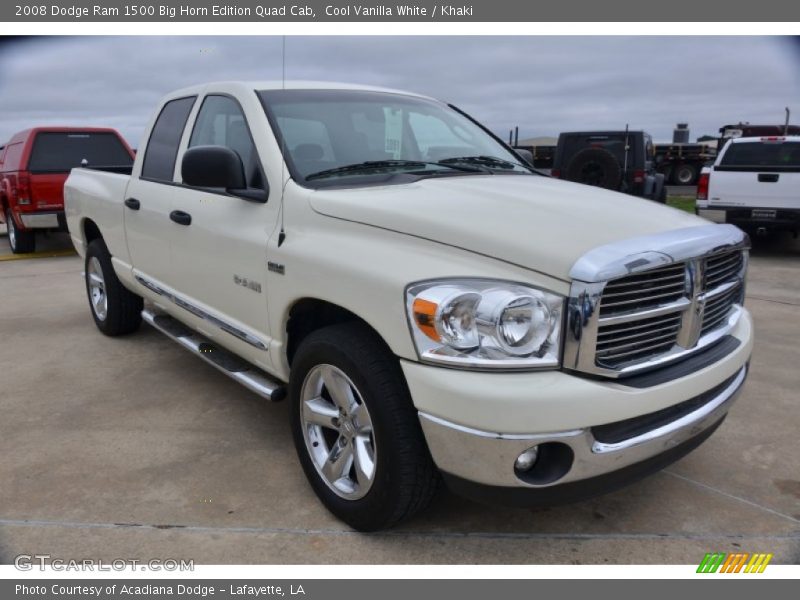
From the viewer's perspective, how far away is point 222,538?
8.69 feet

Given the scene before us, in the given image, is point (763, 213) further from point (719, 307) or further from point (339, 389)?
point (339, 389)

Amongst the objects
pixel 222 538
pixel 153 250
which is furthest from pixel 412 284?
pixel 153 250

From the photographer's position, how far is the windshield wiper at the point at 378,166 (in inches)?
120

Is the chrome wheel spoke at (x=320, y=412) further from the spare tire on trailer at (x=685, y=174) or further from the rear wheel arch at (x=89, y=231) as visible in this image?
the spare tire on trailer at (x=685, y=174)

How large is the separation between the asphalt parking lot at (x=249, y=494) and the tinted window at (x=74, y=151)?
6.22 meters

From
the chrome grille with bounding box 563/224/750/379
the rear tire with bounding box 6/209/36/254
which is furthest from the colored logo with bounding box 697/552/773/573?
the rear tire with bounding box 6/209/36/254

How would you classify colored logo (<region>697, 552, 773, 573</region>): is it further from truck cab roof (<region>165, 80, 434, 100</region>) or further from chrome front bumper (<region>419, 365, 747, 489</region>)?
truck cab roof (<region>165, 80, 434, 100</region>)

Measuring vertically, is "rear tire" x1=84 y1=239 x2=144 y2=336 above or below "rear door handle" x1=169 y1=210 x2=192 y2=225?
below

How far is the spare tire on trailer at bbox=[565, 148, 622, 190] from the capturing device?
36.2 ft

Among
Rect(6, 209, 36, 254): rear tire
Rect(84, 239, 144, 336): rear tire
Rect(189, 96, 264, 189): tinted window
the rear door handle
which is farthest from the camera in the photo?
Rect(6, 209, 36, 254): rear tire

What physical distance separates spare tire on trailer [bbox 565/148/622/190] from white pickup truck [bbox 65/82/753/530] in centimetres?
803

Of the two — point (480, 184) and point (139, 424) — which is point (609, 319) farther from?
point (139, 424)

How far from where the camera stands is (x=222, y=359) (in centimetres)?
365

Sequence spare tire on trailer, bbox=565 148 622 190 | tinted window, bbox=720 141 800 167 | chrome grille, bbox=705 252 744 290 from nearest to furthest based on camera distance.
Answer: chrome grille, bbox=705 252 744 290 < tinted window, bbox=720 141 800 167 < spare tire on trailer, bbox=565 148 622 190
